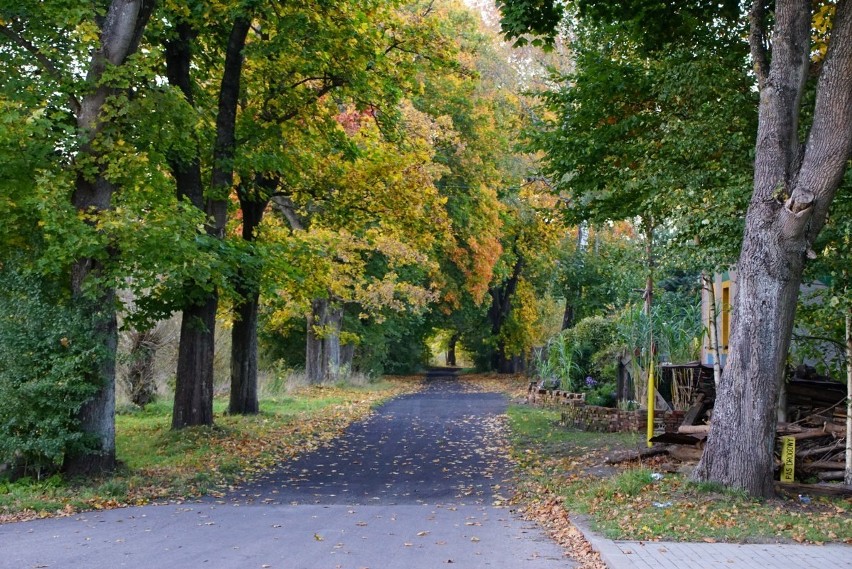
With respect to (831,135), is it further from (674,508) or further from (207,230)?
(207,230)

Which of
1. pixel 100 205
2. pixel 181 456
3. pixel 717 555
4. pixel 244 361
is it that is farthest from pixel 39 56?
pixel 717 555

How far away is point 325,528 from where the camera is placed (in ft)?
30.9

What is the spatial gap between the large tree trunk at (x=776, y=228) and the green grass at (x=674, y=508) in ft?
1.45

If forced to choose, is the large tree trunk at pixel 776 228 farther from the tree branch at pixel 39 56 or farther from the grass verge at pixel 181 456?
the tree branch at pixel 39 56

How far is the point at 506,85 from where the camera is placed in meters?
36.9

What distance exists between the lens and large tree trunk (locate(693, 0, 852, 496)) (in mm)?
10070

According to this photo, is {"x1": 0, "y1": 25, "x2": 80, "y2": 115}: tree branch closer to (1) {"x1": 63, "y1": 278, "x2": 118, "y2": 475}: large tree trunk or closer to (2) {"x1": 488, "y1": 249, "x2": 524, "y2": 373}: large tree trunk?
(1) {"x1": 63, "y1": 278, "x2": 118, "y2": 475}: large tree trunk

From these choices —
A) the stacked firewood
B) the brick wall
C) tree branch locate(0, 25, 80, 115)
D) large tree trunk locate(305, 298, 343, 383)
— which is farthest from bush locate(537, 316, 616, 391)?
tree branch locate(0, 25, 80, 115)

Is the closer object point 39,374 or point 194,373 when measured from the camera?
point 39,374

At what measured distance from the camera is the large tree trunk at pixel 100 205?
12.2m

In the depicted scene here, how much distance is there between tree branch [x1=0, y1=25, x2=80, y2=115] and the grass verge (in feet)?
17.8

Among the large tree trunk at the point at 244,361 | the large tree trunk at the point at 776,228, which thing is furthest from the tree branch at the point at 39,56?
the large tree trunk at the point at 776,228

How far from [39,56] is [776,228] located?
414 inches

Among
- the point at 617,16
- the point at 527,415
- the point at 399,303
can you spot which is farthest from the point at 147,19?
the point at 399,303
